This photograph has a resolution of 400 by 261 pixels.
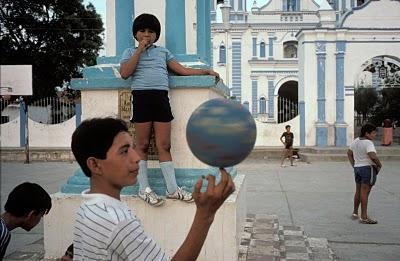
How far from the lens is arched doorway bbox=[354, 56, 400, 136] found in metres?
18.8

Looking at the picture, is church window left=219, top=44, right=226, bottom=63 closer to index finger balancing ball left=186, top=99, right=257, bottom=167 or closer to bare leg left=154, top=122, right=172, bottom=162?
bare leg left=154, top=122, right=172, bottom=162

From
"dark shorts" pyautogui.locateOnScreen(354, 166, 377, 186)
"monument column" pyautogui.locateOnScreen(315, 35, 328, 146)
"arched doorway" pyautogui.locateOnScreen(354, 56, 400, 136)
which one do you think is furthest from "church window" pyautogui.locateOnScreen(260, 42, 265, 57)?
"dark shorts" pyautogui.locateOnScreen(354, 166, 377, 186)

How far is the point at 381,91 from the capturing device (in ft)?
103

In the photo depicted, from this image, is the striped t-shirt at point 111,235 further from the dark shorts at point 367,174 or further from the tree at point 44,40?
the tree at point 44,40

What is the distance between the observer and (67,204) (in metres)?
3.73

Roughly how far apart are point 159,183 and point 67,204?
2.38 ft

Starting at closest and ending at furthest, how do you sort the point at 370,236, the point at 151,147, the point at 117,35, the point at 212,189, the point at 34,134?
the point at 212,189
the point at 151,147
the point at 117,35
the point at 370,236
the point at 34,134

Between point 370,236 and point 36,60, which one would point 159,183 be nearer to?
point 370,236

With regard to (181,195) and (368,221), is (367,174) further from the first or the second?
(181,195)

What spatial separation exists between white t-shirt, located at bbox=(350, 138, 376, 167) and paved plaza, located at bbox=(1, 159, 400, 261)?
0.78 metres

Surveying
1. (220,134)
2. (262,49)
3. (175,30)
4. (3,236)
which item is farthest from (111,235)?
(262,49)

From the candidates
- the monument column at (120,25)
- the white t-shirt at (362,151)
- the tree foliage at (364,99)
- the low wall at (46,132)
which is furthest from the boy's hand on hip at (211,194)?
the tree foliage at (364,99)

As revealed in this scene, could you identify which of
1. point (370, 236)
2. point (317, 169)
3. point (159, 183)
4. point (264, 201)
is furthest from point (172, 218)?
point (317, 169)

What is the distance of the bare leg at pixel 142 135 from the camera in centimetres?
358
